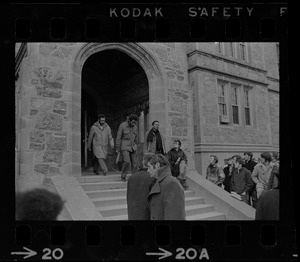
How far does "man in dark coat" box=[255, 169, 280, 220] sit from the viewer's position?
3427 mm

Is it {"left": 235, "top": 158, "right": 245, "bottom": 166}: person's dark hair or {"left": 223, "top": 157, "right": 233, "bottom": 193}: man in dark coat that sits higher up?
{"left": 235, "top": 158, "right": 245, "bottom": 166}: person's dark hair

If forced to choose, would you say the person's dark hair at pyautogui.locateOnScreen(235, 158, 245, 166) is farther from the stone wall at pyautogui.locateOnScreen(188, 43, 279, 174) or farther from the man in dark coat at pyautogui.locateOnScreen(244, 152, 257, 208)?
the stone wall at pyautogui.locateOnScreen(188, 43, 279, 174)

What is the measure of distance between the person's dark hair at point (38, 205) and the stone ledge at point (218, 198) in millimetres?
1863

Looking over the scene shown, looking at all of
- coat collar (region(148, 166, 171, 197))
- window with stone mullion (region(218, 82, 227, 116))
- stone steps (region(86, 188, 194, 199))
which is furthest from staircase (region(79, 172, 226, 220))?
window with stone mullion (region(218, 82, 227, 116))

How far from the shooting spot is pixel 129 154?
432cm

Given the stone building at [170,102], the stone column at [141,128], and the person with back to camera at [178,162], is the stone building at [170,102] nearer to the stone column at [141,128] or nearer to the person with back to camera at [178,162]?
the stone column at [141,128]

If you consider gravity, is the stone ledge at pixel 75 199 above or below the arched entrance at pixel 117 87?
below

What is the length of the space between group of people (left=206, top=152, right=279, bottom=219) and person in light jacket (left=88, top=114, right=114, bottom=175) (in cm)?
164

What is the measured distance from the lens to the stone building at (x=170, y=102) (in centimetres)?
393

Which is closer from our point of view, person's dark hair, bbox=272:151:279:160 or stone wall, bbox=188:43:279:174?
person's dark hair, bbox=272:151:279:160
